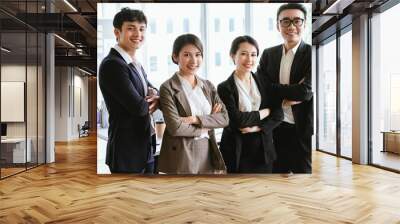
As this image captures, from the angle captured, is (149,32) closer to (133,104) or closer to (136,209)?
(133,104)

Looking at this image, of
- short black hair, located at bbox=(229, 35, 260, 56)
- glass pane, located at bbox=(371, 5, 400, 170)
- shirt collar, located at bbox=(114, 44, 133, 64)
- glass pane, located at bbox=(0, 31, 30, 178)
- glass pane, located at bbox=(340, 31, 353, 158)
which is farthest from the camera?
glass pane, located at bbox=(340, 31, 353, 158)

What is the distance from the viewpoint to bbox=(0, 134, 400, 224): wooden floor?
4.08 metres

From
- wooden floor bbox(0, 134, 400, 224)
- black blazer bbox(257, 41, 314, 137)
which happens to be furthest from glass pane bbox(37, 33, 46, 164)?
black blazer bbox(257, 41, 314, 137)

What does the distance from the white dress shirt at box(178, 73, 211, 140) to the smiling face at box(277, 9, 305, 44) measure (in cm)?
153

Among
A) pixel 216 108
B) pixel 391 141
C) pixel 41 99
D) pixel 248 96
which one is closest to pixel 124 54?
pixel 216 108

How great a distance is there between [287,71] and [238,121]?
1.10 m

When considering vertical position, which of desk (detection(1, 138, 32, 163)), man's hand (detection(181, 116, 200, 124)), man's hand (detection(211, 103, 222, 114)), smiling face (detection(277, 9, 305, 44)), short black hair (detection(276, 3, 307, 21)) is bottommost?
desk (detection(1, 138, 32, 163))

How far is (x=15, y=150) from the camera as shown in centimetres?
733

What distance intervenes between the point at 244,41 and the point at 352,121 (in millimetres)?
3828

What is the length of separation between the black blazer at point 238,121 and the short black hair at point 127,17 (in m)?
1.61

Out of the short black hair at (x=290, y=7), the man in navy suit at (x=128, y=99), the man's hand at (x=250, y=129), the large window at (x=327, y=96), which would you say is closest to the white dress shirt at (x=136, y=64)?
the man in navy suit at (x=128, y=99)

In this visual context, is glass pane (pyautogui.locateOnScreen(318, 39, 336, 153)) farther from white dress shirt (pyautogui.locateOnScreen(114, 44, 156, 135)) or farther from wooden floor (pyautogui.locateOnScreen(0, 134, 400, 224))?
white dress shirt (pyautogui.locateOnScreen(114, 44, 156, 135))

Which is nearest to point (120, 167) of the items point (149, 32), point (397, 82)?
point (149, 32)

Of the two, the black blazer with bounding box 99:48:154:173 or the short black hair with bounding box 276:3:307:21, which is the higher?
the short black hair with bounding box 276:3:307:21
